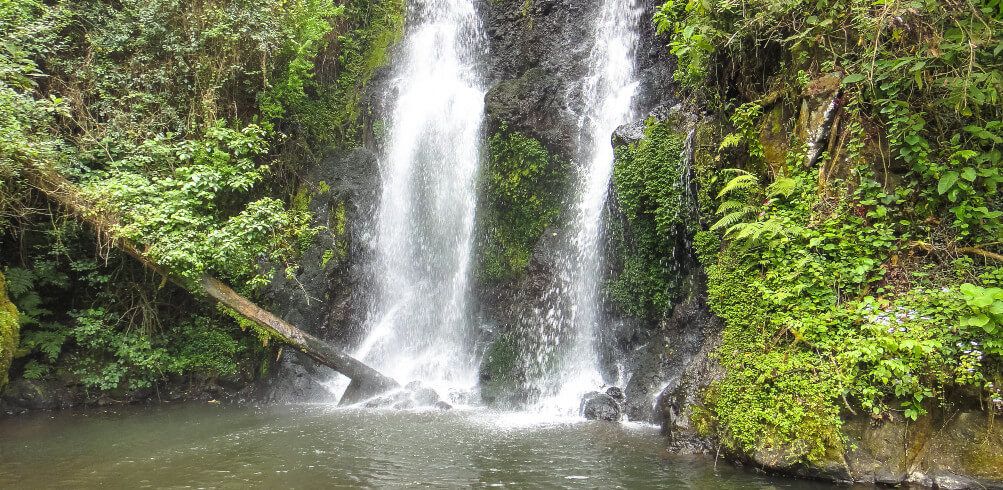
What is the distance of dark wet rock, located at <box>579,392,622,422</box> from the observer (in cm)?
841

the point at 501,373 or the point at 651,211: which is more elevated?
the point at 651,211

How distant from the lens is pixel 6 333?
7723 mm

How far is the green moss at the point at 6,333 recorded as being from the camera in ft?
25.1

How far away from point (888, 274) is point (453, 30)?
11766 mm

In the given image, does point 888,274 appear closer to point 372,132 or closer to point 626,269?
point 626,269

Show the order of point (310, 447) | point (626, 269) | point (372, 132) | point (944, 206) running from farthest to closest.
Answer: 1. point (372, 132)
2. point (626, 269)
3. point (310, 447)
4. point (944, 206)

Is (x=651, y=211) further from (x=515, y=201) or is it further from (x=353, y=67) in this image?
(x=353, y=67)

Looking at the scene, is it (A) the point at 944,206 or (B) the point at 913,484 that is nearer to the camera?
(B) the point at 913,484

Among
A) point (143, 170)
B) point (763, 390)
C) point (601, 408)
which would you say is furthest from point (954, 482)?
point (143, 170)

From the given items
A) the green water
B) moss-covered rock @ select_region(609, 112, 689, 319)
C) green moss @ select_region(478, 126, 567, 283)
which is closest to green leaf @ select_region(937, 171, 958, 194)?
the green water

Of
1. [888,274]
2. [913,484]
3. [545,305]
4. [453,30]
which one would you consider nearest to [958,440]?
[913,484]

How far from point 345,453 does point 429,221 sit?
666 centimetres

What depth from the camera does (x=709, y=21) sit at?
7.40 metres

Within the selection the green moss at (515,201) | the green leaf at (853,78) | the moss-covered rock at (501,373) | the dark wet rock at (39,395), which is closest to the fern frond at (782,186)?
the green leaf at (853,78)
